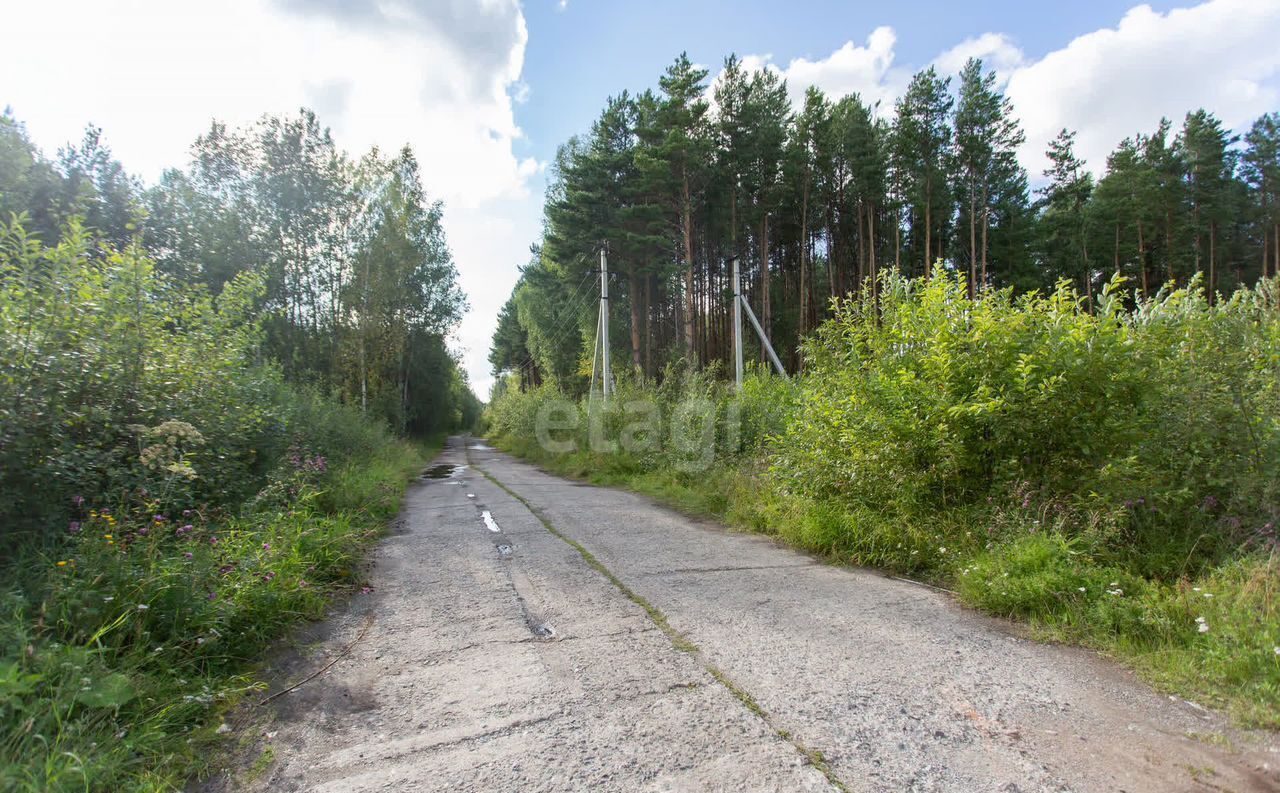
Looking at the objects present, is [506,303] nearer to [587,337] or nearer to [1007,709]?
[587,337]

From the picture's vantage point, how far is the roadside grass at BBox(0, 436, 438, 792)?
2.19 metres

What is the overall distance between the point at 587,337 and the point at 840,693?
30.3 meters

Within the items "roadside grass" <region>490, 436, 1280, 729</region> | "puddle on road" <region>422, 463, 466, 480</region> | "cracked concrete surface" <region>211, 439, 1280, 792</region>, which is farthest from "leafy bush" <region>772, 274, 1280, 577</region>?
"puddle on road" <region>422, 463, 466, 480</region>

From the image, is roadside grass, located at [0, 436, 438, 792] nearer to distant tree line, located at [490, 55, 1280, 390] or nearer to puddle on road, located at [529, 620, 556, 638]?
puddle on road, located at [529, 620, 556, 638]

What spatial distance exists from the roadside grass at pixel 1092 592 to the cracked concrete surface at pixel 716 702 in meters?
0.23

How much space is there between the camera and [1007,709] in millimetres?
2688

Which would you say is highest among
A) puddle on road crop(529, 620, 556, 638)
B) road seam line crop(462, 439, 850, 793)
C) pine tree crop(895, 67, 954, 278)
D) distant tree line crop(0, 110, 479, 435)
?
pine tree crop(895, 67, 954, 278)

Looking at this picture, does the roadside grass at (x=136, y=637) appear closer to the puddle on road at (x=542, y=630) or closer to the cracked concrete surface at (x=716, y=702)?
the cracked concrete surface at (x=716, y=702)

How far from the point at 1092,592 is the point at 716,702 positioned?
9.47ft

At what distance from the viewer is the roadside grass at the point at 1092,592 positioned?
110 inches

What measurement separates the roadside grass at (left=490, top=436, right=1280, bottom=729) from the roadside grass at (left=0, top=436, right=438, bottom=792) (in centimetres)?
476

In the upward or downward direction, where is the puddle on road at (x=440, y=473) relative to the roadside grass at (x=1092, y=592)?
downward

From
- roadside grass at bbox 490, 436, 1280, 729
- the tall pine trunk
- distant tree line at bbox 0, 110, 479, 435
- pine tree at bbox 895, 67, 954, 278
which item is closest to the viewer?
roadside grass at bbox 490, 436, 1280, 729

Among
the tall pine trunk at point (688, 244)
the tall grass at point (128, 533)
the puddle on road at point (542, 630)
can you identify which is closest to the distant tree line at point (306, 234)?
the tall pine trunk at point (688, 244)
